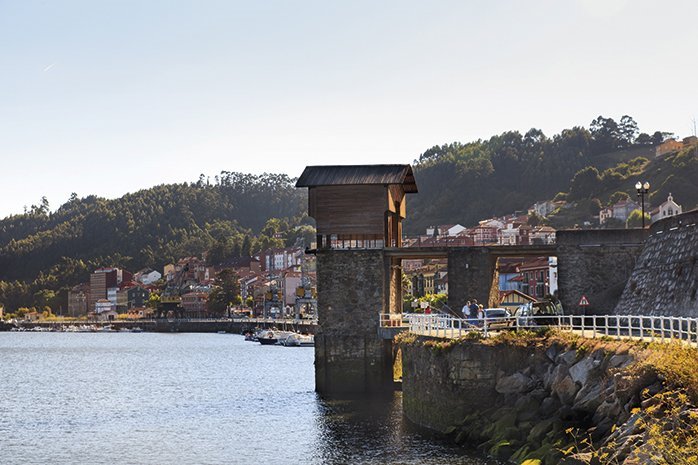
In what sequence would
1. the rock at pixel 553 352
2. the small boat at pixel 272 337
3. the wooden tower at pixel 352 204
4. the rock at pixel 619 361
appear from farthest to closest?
the small boat at pixel 272 337 < the wooden tower at pixel 352 204 < the rock at pixel 553 352 < the rock at pixel 619 361

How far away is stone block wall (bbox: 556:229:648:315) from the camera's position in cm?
5822

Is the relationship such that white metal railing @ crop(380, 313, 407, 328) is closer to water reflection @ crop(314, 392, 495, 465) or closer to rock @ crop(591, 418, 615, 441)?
water reflection @ crop(314, 392, 495, 465)

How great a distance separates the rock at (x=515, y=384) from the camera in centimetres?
3575

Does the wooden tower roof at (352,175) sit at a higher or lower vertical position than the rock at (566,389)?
higher

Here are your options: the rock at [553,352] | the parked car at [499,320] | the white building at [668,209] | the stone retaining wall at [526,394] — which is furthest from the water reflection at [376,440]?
the white building at [668,209]

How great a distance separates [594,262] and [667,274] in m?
11.7

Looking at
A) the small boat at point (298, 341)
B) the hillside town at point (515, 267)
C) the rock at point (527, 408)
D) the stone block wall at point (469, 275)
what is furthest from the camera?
the small boat at point (298, 341)

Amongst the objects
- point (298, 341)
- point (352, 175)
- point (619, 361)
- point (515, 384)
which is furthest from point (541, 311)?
point (298, 341)

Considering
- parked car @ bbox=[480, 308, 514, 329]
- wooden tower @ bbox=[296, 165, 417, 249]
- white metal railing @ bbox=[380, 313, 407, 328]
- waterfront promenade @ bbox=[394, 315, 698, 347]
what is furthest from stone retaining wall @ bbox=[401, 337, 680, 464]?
wooden tower @ bbox=[296, 165, 417, 249]

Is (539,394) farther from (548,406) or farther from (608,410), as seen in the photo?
(608,410)

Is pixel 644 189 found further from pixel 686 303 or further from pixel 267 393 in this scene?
pixel 267 393

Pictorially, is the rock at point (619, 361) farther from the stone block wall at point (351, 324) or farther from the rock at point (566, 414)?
the stone block wall at point (351, 324)

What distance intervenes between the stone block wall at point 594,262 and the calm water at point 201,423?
11.2 meters

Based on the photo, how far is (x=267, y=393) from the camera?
66.1m
